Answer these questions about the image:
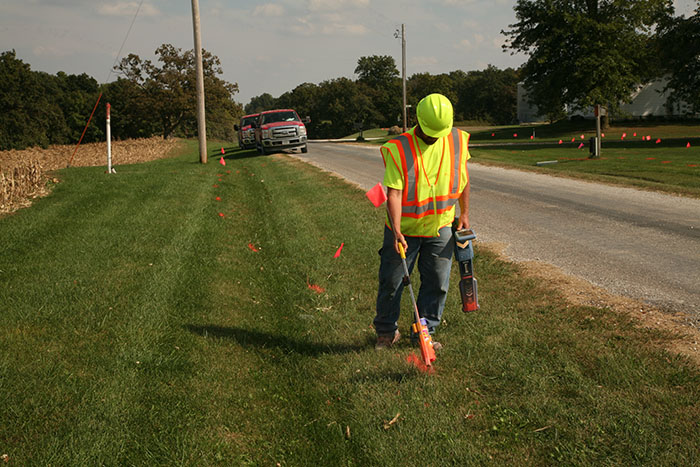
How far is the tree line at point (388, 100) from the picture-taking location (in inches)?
4077

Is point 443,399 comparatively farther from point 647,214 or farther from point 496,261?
point 647,214

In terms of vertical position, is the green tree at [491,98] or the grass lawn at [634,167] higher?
the green tree at [491,98]

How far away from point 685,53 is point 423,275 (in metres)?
32.5

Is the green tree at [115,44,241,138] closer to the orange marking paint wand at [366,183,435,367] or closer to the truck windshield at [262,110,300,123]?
the truck windshield at [262,110,300,123]

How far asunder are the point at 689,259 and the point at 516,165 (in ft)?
46.4

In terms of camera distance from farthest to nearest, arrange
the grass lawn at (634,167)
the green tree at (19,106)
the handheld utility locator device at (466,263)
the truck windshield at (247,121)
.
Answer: the green tree at (19,106), the truck windshield at (247,121), the grass lawn at (634,167), the handheld utility locator device at (466,263)

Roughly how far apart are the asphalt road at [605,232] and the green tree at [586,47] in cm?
2490

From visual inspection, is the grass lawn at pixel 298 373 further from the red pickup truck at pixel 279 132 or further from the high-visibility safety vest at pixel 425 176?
the red pickup truck at pixel 279 132

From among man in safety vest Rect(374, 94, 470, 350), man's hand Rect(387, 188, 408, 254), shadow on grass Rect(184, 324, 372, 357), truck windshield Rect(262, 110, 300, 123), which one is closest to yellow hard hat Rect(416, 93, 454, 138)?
man in safety vest Rect(374, 94, 470, 350)

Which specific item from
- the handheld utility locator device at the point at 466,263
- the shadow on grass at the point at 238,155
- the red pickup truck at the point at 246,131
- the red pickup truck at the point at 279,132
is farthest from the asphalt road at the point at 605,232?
the red pickup truck at the point at 246,131

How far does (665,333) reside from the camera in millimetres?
5020

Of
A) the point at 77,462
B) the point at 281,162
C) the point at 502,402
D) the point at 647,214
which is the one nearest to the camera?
the point at 77,462

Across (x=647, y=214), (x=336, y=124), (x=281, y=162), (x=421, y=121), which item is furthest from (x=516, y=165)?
(x=336, y=124)

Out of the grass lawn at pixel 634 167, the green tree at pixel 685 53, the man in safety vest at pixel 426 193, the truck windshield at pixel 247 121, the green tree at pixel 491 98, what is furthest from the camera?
the green tree at pixel 491 98
